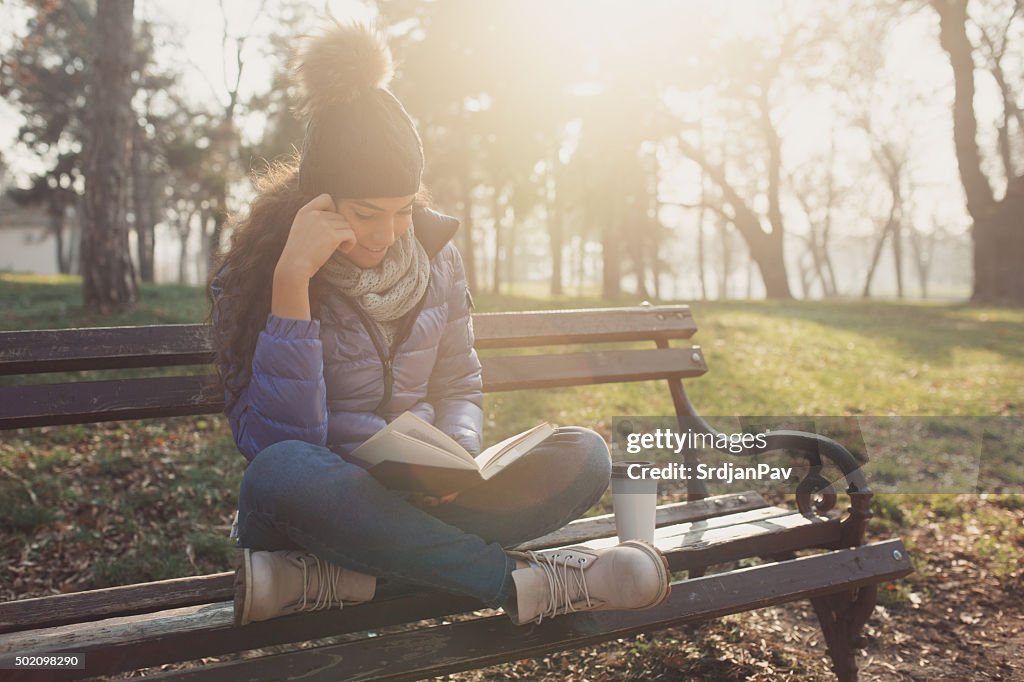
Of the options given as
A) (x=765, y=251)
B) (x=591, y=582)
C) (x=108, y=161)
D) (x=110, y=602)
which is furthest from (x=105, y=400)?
(x=765, y=251)

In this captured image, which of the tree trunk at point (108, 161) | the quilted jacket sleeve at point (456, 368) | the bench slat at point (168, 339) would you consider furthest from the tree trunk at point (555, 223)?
the quilted jacket sleeve at point (456, 368)

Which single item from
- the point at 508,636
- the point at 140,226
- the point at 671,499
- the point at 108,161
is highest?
the point at 140,226

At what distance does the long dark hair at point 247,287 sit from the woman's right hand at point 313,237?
0.13m

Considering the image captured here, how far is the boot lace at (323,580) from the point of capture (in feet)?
6.53

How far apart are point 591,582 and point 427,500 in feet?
1.61

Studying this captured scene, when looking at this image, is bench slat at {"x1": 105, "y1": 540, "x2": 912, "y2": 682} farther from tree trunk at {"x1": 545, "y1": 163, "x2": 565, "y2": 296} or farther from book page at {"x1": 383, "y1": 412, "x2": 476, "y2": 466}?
tree trunk at {"x1": 545, "y1": 163, "x2": 565, "y2": 296}

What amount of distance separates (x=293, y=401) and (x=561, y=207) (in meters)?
18.7

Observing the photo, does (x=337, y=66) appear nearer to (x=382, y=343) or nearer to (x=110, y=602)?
(x=382, y=343)

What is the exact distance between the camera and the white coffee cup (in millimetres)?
2395

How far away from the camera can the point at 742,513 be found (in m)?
3.04

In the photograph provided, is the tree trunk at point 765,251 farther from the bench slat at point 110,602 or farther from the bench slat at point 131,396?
the bench slat at point 110,602

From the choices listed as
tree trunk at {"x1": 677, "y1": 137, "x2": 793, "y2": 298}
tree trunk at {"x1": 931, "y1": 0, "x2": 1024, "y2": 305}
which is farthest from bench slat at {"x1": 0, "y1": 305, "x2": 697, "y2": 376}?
tree trunk at {"x1": 677, "y1": 137, "x2": 793, "y2": 298}

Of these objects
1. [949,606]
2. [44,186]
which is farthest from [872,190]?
[949,606]

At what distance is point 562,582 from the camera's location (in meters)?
2.02
